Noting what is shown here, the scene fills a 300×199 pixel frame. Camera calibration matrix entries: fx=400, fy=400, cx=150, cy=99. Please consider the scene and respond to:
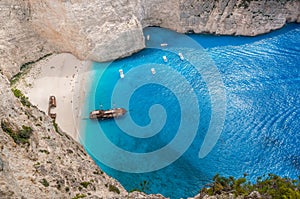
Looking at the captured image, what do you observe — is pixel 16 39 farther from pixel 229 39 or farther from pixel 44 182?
pixel 44 182

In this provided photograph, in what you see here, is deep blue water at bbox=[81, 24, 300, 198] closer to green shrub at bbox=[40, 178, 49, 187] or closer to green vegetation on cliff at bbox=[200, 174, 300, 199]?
green vegetation on cliff at bbox=[200, 174, 300, 199]

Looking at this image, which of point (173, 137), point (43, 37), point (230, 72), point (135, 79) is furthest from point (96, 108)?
point (230, 72)

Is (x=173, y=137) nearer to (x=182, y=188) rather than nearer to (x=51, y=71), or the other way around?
(x=182, y=188)

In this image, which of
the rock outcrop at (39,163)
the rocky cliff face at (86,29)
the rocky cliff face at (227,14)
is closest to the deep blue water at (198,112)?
the rocky cliff face at (227,14)

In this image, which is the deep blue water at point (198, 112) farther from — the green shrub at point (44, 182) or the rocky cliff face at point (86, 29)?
the green shrub at point (44, 182)

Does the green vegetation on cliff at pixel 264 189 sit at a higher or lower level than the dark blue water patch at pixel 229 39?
lower
